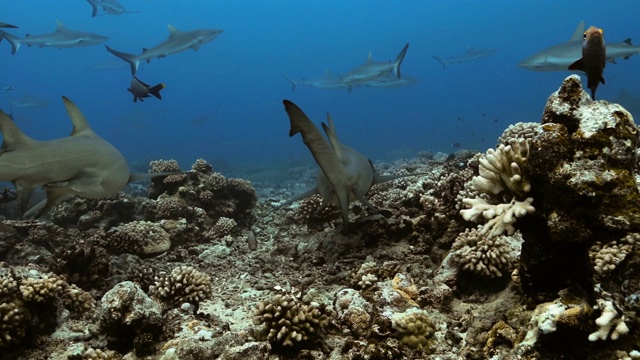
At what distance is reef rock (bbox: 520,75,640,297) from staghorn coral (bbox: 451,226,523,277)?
1.01 metres

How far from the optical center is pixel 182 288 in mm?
4984

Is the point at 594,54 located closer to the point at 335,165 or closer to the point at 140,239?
the point at 335,165

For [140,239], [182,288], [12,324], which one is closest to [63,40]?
[140,239]

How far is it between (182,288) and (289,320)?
1982 mm

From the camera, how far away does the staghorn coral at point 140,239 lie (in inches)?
260

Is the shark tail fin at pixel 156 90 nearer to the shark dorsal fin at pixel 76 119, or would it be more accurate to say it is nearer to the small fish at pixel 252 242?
the shark dorsal fin at pixel 76 119

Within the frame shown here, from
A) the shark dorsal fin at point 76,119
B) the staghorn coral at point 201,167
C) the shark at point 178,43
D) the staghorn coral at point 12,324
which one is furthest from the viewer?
the shark at point 178,43

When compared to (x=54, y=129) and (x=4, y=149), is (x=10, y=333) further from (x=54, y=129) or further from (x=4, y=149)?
(x=54, y=129)

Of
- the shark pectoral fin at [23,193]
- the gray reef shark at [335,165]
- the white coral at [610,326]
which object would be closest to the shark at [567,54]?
the gray reef shark at [335,165]

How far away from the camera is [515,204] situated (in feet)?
9.87

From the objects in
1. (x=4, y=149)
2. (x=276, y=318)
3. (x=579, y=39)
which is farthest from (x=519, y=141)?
(x=579, y=39)

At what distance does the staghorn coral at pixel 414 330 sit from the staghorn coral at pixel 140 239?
496 centimetres

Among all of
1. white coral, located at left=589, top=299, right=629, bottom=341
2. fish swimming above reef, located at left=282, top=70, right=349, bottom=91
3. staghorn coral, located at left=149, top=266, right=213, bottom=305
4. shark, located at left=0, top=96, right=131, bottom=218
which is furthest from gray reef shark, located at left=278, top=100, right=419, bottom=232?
fish swimming above reef, located at left=282, top=70, right=349, bottom=91

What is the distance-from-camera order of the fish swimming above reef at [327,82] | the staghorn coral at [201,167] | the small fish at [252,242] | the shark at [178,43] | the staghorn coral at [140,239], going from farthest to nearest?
the fish swimming above reef at [327,82], the shark at [178,43], the staghorn coral at [201,167], the small fish at [252,242], the staghorn coral at [140,239]
